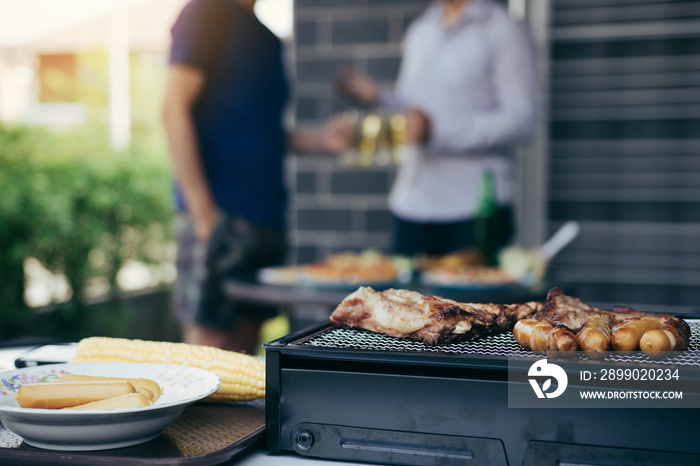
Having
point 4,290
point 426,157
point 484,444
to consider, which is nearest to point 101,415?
point 484,444

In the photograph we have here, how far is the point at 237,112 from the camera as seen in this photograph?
281 centimetres

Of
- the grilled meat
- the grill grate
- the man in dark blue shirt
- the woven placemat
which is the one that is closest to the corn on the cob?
the woven placemat

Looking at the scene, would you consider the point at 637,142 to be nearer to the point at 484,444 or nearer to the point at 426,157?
the point at 426,157

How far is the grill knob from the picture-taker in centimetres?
96

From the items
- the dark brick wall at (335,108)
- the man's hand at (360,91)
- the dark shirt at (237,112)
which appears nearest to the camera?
the dark shirt at (237,112)

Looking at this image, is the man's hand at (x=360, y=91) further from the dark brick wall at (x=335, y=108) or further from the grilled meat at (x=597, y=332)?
the grilled meat at (x=597, y=332)

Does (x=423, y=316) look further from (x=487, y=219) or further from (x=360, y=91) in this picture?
(x=360, y=91)

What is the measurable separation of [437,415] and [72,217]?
358 centimetres

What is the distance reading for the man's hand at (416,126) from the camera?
2.62m

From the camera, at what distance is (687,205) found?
13.5 ft

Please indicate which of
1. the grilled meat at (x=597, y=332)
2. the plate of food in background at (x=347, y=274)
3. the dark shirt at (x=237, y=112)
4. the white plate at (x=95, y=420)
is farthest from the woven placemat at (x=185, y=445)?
the dark shirt at (x=237, y=112)

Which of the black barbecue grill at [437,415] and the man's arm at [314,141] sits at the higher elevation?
the man's arm at [314,141]

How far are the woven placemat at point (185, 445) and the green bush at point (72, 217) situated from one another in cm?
291

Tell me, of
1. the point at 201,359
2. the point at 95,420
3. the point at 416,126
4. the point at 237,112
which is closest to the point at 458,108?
the point at 416,126
